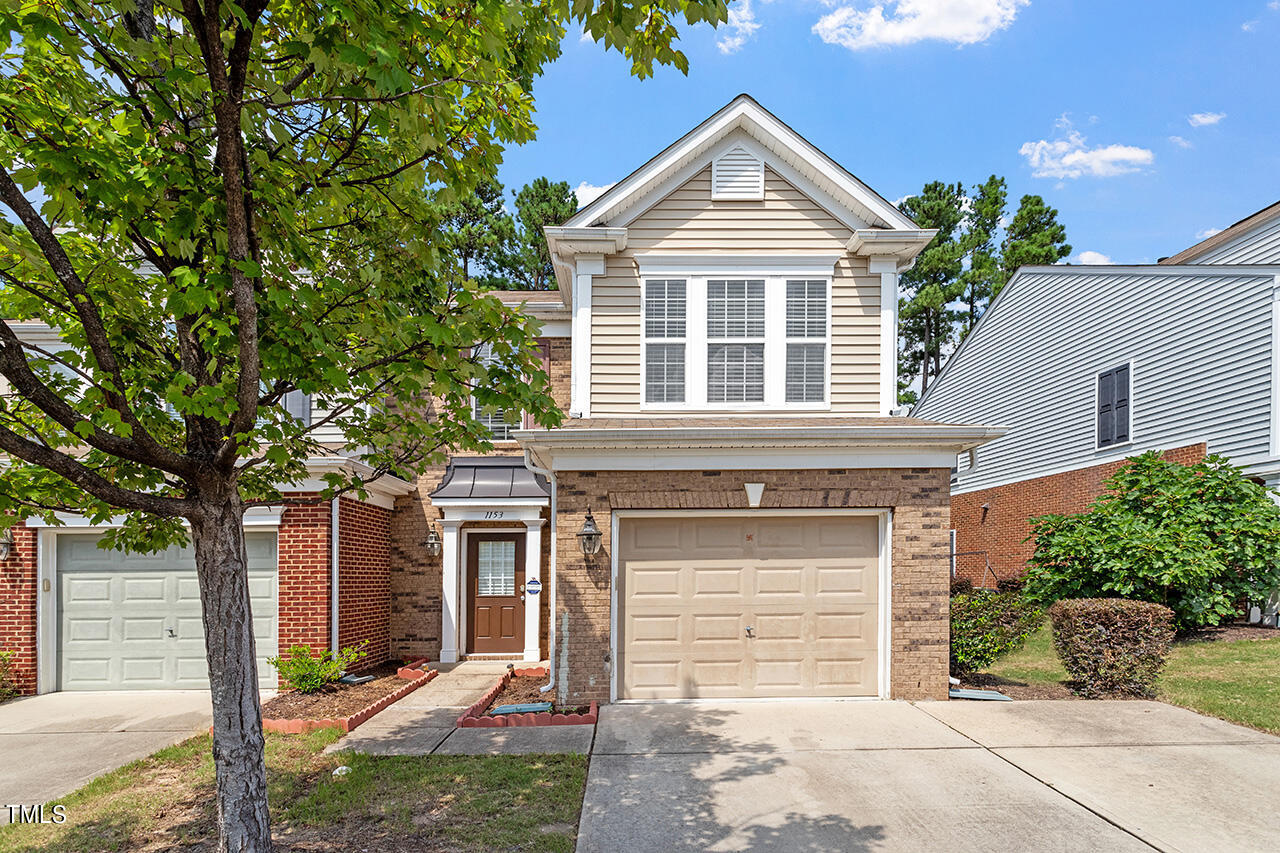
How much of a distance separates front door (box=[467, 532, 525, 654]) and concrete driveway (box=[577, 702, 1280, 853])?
4769 millimetres

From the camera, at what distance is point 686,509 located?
9.33 meters

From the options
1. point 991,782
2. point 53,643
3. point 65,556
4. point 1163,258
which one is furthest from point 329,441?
point 1163,258

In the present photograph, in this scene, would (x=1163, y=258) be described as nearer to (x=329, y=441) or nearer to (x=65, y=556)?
(x=329, y=441)

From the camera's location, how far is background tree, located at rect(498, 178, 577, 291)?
29.3 m

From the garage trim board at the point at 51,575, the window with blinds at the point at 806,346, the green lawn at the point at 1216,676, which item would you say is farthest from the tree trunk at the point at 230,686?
the green lawn at the point at 1216,676

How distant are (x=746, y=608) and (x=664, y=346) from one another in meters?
3.70

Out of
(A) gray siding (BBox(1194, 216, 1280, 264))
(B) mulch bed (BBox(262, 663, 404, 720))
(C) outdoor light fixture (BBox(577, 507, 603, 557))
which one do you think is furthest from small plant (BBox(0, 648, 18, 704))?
(A) gray siding (BBox(1194, 216, 1280, 264))

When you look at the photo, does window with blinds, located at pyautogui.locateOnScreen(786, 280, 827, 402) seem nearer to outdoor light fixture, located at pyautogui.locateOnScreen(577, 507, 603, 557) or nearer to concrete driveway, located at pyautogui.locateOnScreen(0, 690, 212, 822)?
outdoor light fixture, located at pyautogui.locateOnScreen(577, 507, 603, 557)

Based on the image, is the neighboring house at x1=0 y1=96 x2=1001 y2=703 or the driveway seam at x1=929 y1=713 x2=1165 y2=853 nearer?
the driveway seam at x1=929 y1=713 x2=1165 y2=853

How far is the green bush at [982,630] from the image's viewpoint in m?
10.1

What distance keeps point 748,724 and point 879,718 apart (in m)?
1.50

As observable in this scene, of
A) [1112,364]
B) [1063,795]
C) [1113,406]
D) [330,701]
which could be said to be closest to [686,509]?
[1063,795]

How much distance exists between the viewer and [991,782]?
20.9ft

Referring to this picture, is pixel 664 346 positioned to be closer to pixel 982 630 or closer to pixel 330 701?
pixel 982 630
